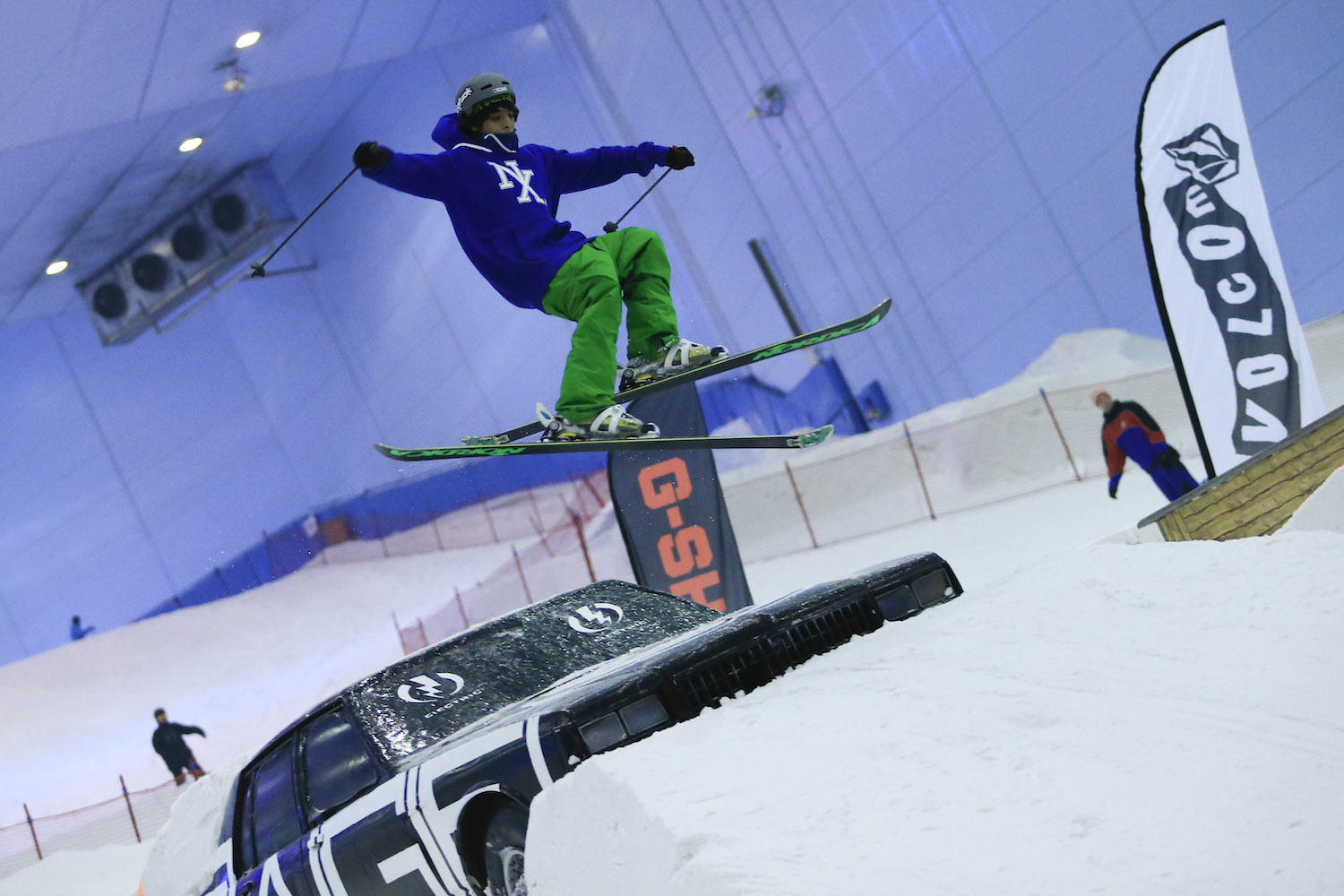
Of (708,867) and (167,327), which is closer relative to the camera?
(708,867)

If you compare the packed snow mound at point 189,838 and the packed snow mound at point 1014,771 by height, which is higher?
the packed snow mound at point 189,838

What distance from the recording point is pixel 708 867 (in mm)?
1942

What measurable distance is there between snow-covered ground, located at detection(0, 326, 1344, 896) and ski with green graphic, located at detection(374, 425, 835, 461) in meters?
1.99

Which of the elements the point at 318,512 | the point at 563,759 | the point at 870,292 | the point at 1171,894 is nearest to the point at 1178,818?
the point at 1171,894

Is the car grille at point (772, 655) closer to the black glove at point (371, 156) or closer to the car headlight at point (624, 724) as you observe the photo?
the car headlight at point (624, 724)

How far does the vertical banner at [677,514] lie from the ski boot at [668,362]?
1.62 m

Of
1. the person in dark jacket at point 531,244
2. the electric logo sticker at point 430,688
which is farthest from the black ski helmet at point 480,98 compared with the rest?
the electric logo sticker at point 430,688

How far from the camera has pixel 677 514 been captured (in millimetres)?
7441

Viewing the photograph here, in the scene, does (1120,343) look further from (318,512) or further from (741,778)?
(318,512)

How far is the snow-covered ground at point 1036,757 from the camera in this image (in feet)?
6.25

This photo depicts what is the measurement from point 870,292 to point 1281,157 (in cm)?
400

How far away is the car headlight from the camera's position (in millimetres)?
2809

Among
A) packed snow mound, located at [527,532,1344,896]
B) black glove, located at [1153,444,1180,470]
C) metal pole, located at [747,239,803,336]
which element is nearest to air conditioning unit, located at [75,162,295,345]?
metal pole, located at [747,239,803,336]

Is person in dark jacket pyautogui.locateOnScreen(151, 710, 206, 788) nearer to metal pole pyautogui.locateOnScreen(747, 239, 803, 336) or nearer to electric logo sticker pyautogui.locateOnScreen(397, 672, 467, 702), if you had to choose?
metal pole pyautogui.locateOnScreen(747, 239, 803, 336)
